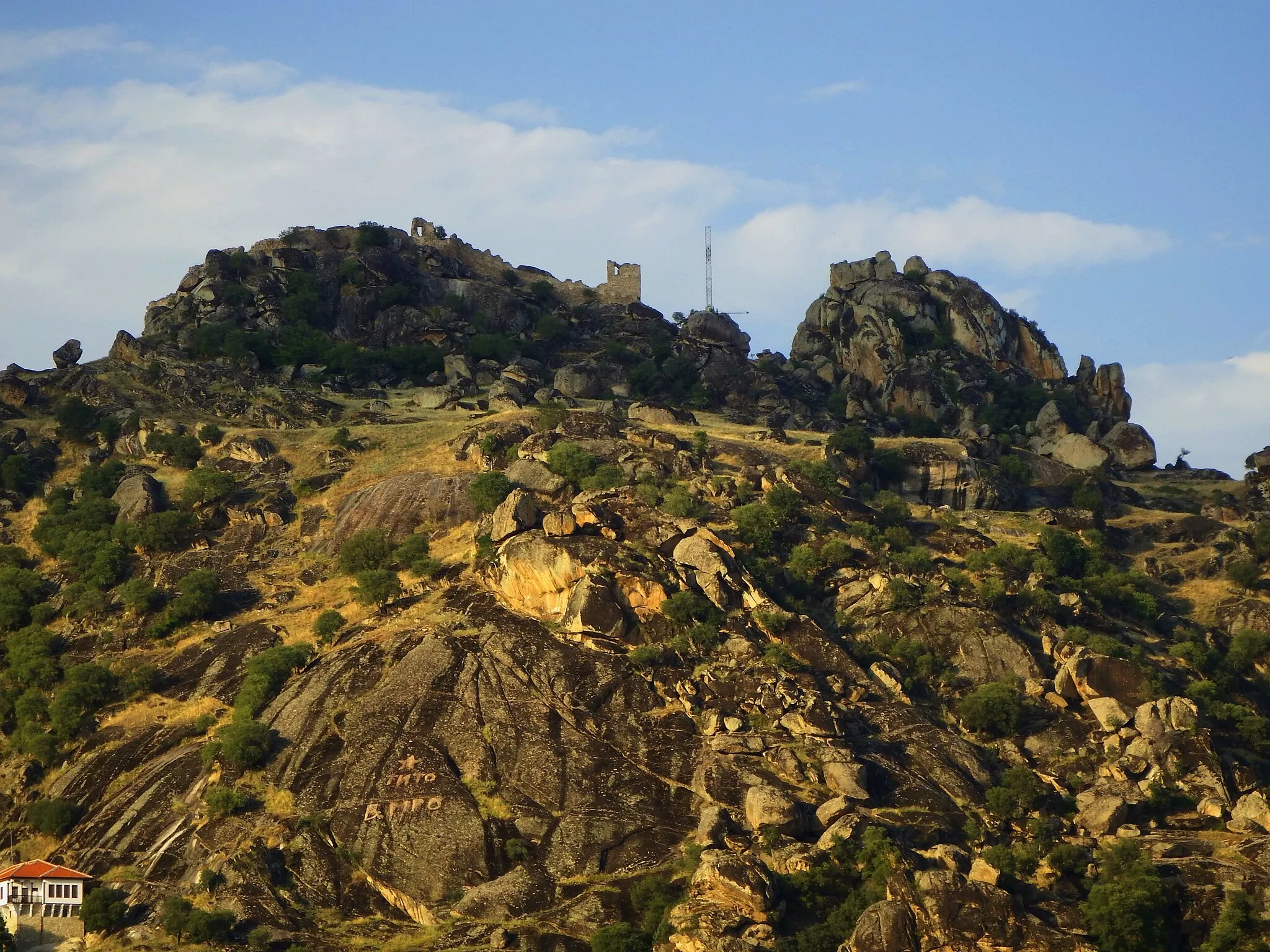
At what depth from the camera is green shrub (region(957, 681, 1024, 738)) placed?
7600 centimetres

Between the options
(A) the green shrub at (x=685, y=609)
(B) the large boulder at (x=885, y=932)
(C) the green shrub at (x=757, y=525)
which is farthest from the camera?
(C) the green shrub at (x=757, y=525)

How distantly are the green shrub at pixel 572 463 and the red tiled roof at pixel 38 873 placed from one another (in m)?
31.6

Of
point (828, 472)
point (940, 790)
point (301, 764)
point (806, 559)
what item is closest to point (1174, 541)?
point (828, 472)

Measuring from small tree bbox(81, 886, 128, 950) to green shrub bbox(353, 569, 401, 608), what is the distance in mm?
19648

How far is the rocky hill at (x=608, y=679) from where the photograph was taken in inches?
2549

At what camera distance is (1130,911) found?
62.2 metres

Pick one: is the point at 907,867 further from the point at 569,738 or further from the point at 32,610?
the point at 32,610

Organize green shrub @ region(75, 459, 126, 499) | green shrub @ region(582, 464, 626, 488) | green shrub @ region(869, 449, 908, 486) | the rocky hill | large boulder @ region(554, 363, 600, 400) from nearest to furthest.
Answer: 1. the rocky hill
2. green shrub @ region(582, 464, 626, 488)
3. green shrub @ region(75, 459, 126, 499)
4. green shrub @ region(869, 449, 908, 486)
5. large boulder @ region(554, 363, 600, 400)

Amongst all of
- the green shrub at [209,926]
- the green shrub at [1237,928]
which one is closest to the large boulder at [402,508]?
the green shrub at [209,926]

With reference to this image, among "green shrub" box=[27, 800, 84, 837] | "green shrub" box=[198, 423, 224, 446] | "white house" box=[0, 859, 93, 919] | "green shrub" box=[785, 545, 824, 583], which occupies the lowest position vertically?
"white house" box=[0, 859, 93, 919]

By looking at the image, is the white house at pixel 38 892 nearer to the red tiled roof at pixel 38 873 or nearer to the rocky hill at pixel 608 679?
the red tiled roof at pixel 38 873

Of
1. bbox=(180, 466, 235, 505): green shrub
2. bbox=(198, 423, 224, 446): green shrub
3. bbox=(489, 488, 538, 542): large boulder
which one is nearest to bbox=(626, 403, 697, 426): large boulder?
bbox=(198, 423, 224, 446): green shrub

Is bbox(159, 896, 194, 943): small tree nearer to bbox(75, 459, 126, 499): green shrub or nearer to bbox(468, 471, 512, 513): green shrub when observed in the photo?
bbox(468, 471, 512, 513): green shrub

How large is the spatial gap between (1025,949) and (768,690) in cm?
1642
